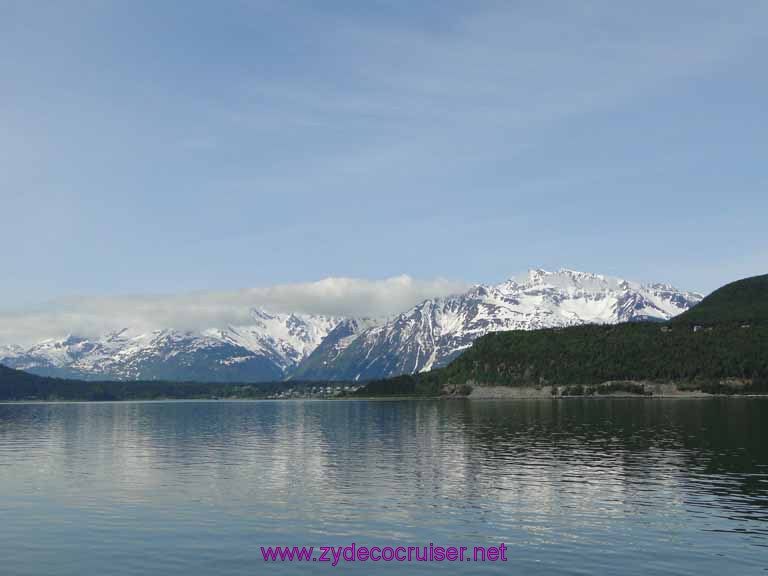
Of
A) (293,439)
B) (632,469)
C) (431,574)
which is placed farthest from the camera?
(293,439)

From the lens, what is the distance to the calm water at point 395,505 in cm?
4831

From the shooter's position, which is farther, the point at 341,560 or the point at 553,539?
the point at 553,539

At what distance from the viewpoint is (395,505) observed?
6619cm

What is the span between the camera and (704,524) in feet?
188

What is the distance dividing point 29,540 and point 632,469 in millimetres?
61995

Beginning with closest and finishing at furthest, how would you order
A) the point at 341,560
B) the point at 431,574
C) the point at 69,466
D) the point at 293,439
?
the point at 431,574, the point at 341,560, the point at 69,466, the point at 293,439

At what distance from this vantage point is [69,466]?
99.6 metres

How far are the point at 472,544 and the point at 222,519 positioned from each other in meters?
20.5

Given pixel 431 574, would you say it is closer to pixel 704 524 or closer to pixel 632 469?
pixel 704 524

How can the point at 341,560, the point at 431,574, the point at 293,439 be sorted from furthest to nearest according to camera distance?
the point at 293,439 < the point at 341,560 < the point at 431,574

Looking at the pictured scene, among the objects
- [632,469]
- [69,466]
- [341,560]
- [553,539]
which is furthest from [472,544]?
[69,466]

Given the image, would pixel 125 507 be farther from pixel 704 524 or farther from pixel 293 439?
pixel 293 439

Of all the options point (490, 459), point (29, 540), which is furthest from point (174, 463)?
point (29, 540)

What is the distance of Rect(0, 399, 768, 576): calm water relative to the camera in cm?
4831
